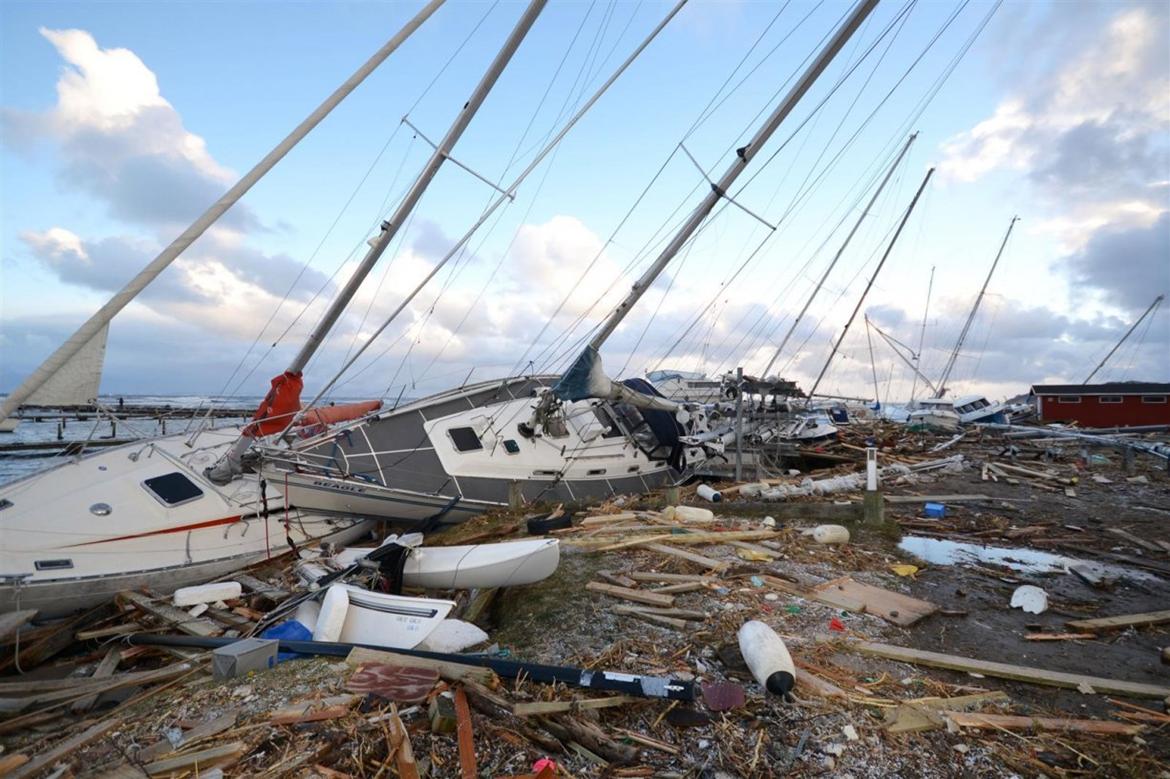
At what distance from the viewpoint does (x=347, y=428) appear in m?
13.3

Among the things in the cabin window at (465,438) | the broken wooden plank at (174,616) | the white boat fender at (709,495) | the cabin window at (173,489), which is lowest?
the broken wooden plank at (174,616)

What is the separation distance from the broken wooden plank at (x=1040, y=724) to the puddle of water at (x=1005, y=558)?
17.2ft

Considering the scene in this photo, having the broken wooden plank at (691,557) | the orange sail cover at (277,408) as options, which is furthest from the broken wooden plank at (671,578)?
the orange sail cover at (277,408)

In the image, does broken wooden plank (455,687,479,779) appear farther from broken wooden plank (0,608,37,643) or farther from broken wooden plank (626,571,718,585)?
broken wooden plank (0,608,37,643)

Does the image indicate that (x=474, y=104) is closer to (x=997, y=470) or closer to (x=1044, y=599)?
(x=1044, y=599)

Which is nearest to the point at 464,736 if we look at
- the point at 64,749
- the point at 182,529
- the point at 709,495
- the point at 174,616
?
the point at 64,749

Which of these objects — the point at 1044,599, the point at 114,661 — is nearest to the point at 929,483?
the point at 1044,599

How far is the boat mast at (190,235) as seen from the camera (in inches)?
221

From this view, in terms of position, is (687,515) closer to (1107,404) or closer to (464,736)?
(464,736)

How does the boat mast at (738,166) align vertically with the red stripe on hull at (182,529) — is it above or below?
above

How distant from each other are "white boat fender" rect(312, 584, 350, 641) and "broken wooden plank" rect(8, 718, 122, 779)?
6.68ft

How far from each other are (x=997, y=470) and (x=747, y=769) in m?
19.9

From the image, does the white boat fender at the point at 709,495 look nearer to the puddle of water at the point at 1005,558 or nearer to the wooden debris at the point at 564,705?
the puddle of water at the point at 1005,558

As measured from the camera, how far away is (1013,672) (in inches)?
229
